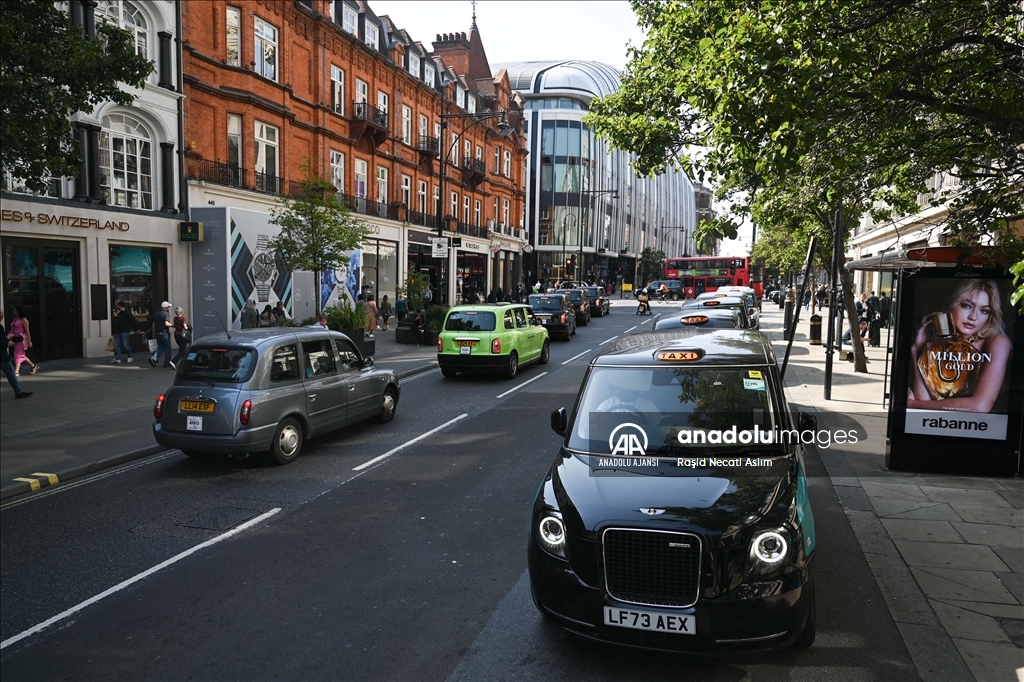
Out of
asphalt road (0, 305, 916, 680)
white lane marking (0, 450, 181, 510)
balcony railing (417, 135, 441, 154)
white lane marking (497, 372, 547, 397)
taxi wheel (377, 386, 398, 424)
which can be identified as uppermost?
balcony railing (417, 135, 441, 154)

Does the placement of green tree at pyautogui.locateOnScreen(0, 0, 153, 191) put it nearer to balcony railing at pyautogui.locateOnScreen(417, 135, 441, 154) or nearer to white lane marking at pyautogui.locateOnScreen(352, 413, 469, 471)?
white lane marking at pyautogui.locateOnScreen(352, 413, 469, 471)

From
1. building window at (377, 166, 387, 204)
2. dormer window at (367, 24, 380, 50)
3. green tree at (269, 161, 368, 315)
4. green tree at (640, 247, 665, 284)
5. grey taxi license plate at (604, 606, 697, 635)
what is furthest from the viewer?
green tree at (640, 247, 665, 284)

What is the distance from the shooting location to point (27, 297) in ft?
56.9

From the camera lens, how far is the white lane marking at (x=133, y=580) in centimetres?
485

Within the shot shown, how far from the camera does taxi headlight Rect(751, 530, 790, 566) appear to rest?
3.97 m

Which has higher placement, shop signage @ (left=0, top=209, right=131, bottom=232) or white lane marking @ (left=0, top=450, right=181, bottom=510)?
shop signage @ (left=0, top=209, right=131, bottom=232)

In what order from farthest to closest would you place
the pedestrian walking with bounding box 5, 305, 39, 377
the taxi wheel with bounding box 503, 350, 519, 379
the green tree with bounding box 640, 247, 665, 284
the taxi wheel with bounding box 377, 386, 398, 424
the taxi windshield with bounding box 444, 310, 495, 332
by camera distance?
1. the green tree with bounding box 640, 247, 665, 284
2. the taxi wheel with bounding box 503, 350, 519, 379
3. the taxi windshield with bounding box 444, 310, 495, 332
4. the pedestrian walking with bounding box 5, 305, 39, 377
5. the taxi wheel with bounding box 377, 386, 398, 424

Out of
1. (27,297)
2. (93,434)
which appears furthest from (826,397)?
(27,297)

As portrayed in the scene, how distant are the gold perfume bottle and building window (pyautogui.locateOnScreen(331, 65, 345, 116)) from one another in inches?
1088

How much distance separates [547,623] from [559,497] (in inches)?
39.9

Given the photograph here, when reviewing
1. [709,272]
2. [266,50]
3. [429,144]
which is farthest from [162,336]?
[709,272]

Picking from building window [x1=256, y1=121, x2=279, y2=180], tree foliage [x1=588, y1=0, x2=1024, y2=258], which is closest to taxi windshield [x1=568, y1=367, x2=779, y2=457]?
tree foliage [x1=588, y1=0, x2=1024, y2=258]

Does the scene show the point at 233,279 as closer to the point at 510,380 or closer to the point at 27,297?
the point at 27,297

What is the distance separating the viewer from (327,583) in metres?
5.52
